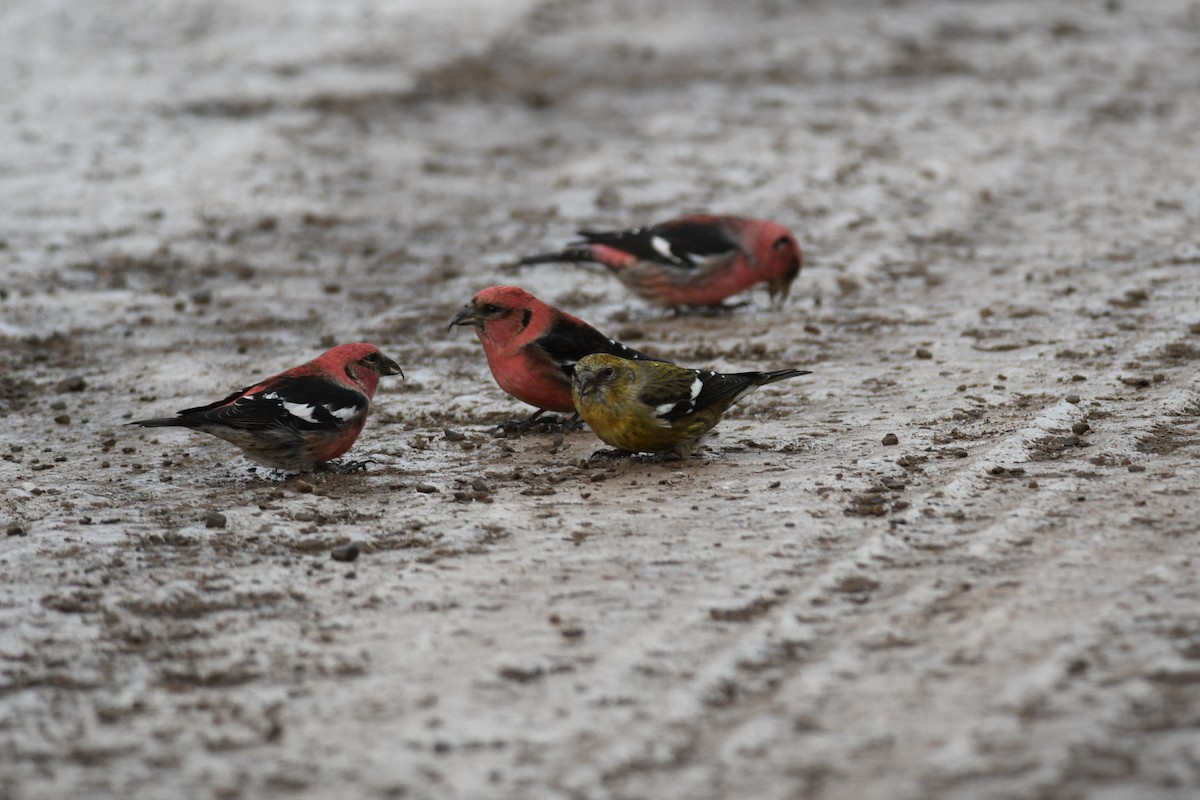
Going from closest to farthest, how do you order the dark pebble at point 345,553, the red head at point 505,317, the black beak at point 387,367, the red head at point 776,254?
the dark pebble at point 345,553, the black beak at point 387,367, the red head at point 505,317, the red head at point 776,254

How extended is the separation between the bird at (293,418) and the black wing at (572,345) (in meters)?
0.91

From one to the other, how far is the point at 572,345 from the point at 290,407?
55.5 inches

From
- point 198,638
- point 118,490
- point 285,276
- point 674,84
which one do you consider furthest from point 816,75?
point 198,638

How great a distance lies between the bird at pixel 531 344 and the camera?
612cm

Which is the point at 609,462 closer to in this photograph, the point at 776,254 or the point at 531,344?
the point at 531,344

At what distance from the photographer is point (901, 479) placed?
17.3ft

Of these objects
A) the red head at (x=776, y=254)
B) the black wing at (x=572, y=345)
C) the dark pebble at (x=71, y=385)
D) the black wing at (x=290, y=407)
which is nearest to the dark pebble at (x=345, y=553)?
the black wing at (x=290, y=407)

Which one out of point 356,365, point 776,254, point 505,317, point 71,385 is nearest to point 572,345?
point 505,317

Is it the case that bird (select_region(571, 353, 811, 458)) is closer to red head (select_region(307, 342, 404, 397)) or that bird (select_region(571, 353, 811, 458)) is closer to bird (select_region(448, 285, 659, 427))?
bird (select_region(448, 285, 659, 427))

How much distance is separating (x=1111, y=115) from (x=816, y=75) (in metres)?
3.17

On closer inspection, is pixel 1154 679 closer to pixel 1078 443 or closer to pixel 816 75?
pixel 1078 443

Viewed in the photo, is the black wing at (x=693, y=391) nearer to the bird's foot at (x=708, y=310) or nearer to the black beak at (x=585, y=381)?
the black beak at (x=585, y=381)

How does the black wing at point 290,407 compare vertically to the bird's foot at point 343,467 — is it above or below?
above

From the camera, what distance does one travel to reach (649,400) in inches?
219
